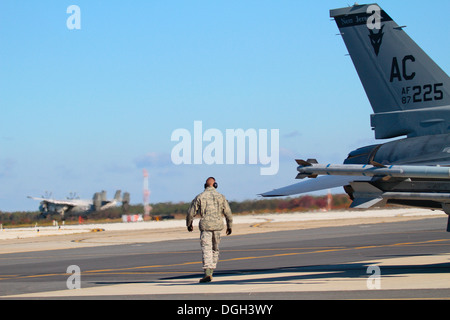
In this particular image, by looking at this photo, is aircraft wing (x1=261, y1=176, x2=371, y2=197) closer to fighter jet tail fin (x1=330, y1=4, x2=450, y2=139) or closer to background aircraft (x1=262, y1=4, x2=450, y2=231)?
background aircraft (x1=262, y1=4, x2=450, y2=231)

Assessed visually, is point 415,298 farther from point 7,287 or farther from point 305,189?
point 7,287

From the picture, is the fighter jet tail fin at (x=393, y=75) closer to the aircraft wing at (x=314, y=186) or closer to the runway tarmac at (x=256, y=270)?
the aircraft wing at (x=314, y=186)

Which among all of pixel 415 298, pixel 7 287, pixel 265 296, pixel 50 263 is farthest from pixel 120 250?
pixel 415 298

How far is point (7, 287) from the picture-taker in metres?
15.9

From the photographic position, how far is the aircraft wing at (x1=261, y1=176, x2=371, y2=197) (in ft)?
47.3

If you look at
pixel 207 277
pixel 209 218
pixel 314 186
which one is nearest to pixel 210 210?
pixel 209 218

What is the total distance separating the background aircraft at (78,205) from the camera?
7975cm

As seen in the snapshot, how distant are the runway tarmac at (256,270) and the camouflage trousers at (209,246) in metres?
0.49

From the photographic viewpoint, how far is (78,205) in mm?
82250

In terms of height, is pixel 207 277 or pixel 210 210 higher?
pixel 210 210

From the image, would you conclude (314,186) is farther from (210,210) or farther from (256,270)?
(256,270)

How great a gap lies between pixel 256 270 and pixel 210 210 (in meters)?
4.08

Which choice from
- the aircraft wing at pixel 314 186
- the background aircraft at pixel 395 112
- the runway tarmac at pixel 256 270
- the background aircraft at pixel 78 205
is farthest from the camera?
the background aircraft at pixel 78 205

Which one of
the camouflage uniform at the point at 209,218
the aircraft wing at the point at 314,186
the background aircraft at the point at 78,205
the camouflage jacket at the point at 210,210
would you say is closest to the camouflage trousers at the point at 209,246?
the camouflage uniform at the point at 209,218
